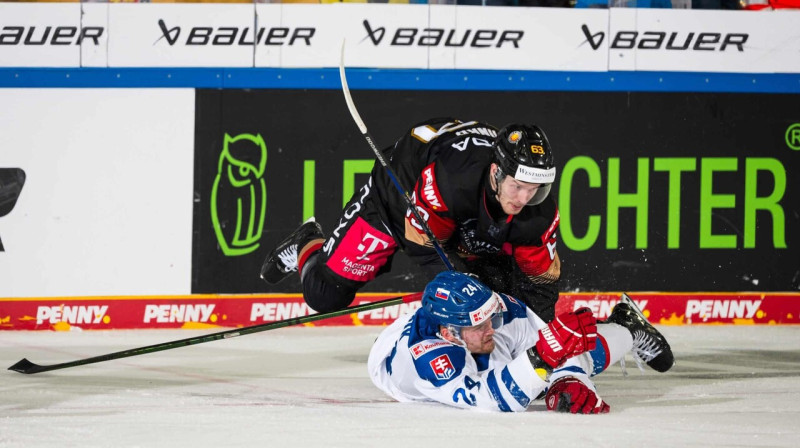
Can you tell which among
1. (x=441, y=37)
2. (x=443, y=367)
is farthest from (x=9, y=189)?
(x=443, y=367)

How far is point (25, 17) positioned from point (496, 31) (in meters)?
2.62

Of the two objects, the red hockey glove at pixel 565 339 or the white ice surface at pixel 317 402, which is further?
the red hockey glove at pixel 565 339

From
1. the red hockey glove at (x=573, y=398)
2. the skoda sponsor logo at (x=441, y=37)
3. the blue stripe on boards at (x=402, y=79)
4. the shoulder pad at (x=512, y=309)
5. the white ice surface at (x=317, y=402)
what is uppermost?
the skoda sponsor logo at (x=441, y=37)

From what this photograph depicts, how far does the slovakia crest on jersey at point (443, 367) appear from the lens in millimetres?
5023

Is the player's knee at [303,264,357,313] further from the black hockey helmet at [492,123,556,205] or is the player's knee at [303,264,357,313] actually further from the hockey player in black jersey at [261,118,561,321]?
the black hockey helmet at [492,123,556,205]

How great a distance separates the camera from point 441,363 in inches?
198

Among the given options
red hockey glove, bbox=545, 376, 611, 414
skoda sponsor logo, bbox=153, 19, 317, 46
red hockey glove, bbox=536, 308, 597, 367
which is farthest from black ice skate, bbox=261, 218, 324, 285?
red hockey glove, bbox=536, 308, 597, 367

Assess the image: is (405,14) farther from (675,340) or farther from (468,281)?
(468,281)

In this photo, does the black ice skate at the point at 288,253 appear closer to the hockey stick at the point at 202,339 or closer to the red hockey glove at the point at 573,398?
the hockey stick at the point at 202,339

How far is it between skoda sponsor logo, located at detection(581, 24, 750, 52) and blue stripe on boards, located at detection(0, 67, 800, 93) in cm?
15

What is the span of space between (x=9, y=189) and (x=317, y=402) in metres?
2.81

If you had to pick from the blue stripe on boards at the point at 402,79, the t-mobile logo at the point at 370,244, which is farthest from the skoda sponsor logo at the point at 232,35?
the t-mobile logo at the point at 370,244

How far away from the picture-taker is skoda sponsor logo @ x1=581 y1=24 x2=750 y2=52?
25.1 ft

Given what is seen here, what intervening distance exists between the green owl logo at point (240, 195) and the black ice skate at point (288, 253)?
573 millimetres
